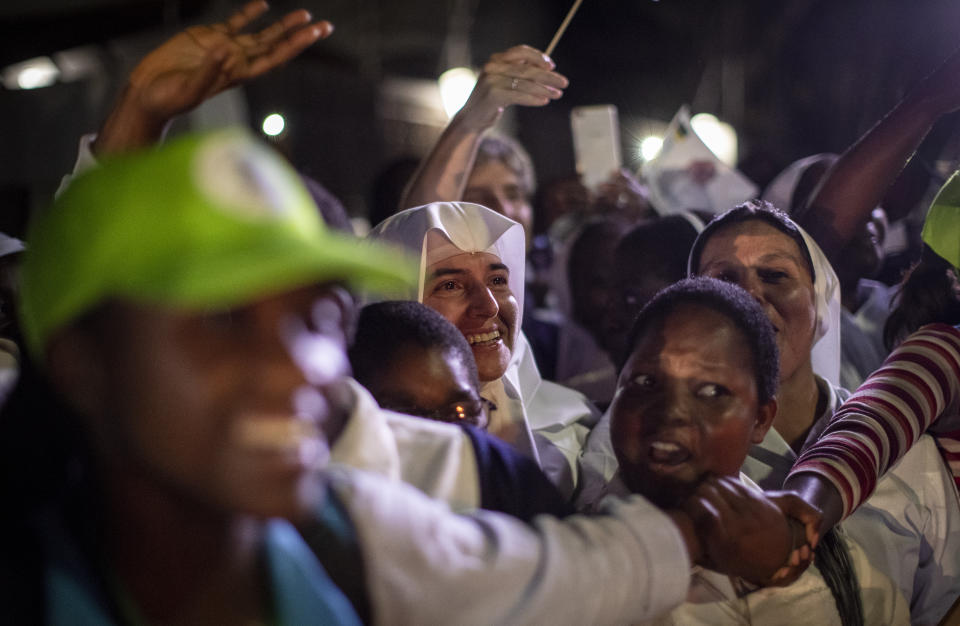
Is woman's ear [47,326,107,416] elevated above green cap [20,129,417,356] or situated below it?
below

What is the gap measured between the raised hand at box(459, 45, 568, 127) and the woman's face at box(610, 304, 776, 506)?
91 cm

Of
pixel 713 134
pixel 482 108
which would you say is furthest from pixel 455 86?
pixel 482 108

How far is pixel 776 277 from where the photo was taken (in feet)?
7.02

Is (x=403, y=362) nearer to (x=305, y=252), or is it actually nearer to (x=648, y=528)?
(x=648, y=528)

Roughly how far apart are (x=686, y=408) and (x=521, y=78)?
1169 mm

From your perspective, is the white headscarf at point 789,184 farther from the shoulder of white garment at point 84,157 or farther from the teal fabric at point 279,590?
the teal fabric at point 279,590

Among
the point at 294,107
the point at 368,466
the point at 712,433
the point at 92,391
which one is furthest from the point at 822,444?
the point at 294,107

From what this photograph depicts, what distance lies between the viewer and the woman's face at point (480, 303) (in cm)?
225

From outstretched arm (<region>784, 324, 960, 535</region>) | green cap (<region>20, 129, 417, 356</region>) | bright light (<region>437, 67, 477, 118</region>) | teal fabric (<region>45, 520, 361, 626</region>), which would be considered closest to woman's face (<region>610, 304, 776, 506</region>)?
outstretched arm (<region>784, 324, 960, 535</region>)

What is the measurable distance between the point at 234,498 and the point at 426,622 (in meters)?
0.37

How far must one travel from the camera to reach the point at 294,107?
358 inches

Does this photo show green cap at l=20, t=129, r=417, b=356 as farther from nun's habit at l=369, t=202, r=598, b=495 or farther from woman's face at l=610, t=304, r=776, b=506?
nun's habit at l=369, t=202, r=598, b=495

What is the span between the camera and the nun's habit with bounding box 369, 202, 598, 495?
7.16 feet

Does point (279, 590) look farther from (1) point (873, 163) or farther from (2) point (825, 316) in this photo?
(1) point (873, 163)
